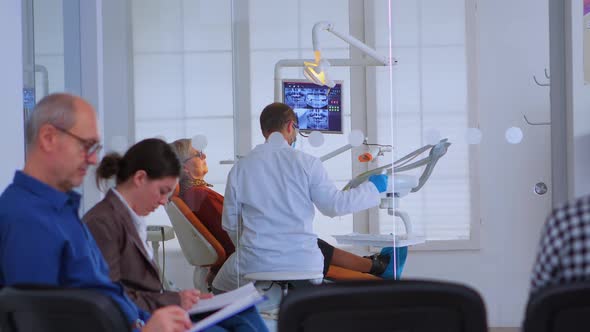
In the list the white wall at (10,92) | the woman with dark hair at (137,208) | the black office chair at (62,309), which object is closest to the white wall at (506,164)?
the woman with dark hair at (137,208)

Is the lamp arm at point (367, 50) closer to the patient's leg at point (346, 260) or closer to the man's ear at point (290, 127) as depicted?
the man's ear at point (290, 127)

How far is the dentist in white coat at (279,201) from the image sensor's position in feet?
12.9

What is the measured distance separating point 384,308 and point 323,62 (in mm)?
2539

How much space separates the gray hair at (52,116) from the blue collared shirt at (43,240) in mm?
112

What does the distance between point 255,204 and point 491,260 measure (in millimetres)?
1200

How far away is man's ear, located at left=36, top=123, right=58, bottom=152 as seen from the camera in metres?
1.98

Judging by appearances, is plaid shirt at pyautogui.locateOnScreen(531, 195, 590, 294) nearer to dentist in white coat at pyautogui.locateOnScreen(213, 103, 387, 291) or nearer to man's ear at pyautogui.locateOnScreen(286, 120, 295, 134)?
dentist in white coat at pyautogui.locateOnScreen(213, 103, 387, 291)

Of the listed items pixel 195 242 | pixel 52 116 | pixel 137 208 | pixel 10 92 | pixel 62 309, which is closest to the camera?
pixel 62 309

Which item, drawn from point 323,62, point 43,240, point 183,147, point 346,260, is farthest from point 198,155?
point 43,240

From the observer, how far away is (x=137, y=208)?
8.57 ft

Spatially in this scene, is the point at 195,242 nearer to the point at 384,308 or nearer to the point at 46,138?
the point at 46,138

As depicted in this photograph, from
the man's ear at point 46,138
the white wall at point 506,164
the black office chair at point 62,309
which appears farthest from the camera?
the white wall at point 506,164

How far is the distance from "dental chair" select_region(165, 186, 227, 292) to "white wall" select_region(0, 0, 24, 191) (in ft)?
2.94

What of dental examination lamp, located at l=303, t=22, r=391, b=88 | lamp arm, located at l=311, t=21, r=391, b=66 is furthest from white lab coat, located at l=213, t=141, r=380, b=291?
lamp arm, located at l=311, t=21, r=391, b=66
